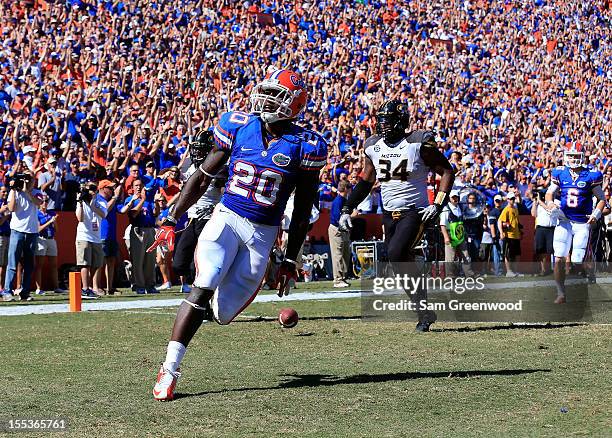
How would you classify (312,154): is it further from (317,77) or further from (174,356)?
(317,77)

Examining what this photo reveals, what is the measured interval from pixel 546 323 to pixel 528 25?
27.7 meters

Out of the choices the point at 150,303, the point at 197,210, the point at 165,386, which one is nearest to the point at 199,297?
the point at 165,386

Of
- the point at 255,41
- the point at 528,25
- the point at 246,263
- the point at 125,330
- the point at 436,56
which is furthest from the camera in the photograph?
the point at 528,25

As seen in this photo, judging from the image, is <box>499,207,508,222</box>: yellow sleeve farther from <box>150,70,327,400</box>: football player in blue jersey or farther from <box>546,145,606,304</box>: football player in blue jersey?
<box>150,70,327,400</box>: football player in blue jersey

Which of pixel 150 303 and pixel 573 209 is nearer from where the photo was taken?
pixel 573 209

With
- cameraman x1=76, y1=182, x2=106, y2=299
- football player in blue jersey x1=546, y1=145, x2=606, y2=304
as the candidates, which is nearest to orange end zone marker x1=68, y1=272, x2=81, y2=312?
cameraman x1=76, y1=182, x2=106, y2=299

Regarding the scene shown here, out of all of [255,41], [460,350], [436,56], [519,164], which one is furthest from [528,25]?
[460,350]

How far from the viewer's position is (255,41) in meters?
26.6

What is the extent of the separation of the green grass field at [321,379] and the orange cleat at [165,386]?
94 millimetres

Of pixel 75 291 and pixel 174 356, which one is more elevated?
pixel 174 356

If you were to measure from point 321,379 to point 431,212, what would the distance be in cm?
311

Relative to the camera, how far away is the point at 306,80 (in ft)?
85.3

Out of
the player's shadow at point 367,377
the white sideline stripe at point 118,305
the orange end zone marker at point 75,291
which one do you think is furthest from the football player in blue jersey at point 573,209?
the player's shadow at point 367,377

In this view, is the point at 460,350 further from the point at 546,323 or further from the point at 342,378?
the point at 546,323
